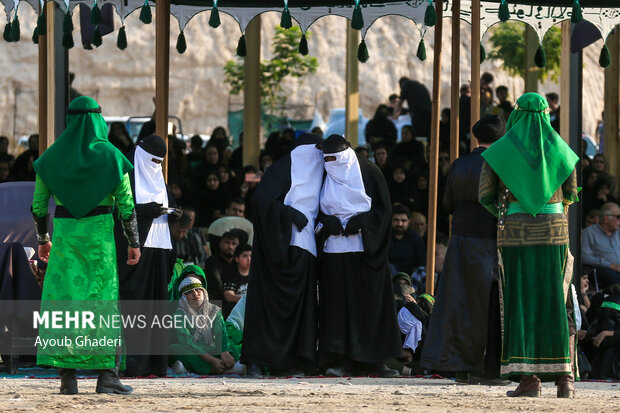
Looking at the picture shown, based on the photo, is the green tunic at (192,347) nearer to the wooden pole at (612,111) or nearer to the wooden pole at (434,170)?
the wooden pole at (434,170)

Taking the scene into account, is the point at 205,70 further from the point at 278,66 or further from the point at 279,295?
the point at 279,295

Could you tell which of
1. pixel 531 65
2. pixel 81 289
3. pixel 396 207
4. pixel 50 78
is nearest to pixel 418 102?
pixel 531 65

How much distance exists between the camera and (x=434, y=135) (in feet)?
35.8

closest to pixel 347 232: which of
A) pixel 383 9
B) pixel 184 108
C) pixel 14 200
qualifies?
pixel 14 200

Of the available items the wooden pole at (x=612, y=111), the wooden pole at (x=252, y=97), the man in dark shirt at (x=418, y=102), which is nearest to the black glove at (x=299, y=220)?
the wooden pole at (x=252, y=97)

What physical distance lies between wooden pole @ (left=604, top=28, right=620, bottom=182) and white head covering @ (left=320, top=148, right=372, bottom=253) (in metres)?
8.89

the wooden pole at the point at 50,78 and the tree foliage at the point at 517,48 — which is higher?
the tree foliage at the point at 517,48

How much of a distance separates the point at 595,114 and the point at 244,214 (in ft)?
109

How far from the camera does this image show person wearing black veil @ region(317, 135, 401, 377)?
9.62m

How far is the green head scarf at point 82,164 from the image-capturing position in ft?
25.7

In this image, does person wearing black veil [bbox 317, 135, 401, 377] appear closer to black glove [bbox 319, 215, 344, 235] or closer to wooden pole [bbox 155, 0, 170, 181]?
black glove [bbox 319, 215, 344, 235]

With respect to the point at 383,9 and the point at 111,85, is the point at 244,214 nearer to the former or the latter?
the point at 383,9

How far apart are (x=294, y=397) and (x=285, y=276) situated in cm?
174

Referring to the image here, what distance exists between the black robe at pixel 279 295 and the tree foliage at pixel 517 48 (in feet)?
80.7
